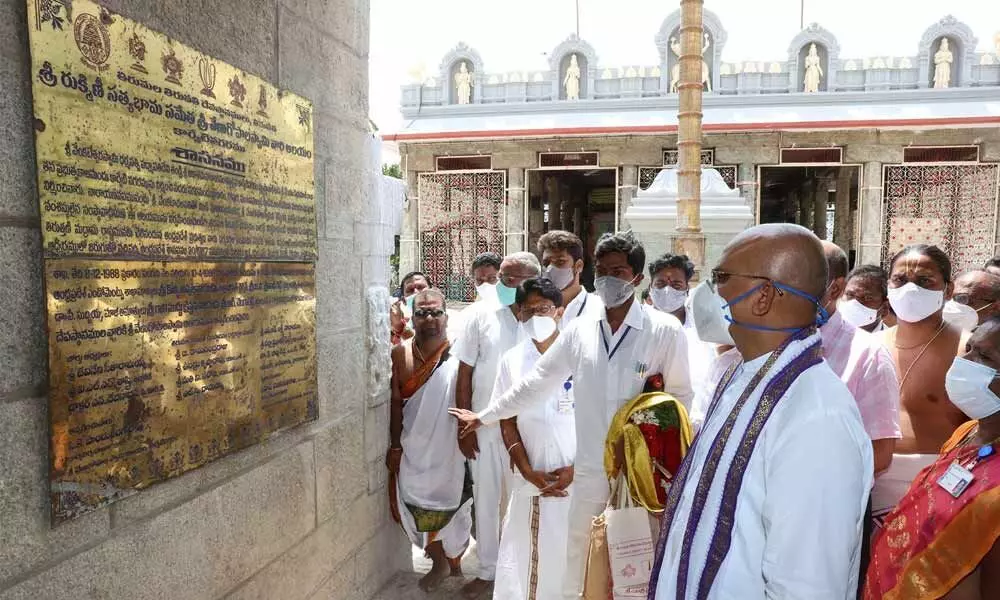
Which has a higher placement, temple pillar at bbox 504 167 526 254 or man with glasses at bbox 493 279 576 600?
temple pillar at bbox 504 167 526 254

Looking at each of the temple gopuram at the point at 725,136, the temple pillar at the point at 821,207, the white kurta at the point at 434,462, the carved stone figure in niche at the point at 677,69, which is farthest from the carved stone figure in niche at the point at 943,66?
the white kurta at the point at 434,462

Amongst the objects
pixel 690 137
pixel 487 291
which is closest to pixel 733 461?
pixel 487 291

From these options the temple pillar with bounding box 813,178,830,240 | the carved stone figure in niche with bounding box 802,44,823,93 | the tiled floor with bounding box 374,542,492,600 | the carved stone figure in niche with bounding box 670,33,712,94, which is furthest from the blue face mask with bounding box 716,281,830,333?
the temple pillar with bounding box 813,178,830,240

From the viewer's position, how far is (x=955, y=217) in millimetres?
14383

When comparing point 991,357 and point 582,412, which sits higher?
point 991,357

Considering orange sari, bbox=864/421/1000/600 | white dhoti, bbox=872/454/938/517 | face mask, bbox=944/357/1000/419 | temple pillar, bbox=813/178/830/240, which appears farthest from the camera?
temple pillar, bbox=813/178/830/240

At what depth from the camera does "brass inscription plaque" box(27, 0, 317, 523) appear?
1437 millimetres

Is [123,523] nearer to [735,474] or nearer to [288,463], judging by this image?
[288,463]

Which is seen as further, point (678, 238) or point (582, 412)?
point (678, 238)

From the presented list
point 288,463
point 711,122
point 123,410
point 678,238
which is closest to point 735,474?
point 123,410

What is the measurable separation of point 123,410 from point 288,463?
2.80ft

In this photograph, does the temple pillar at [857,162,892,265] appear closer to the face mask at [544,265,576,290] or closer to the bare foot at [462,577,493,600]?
the face mask at [544,265,576,290]

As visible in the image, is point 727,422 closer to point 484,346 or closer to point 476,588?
point 484,346

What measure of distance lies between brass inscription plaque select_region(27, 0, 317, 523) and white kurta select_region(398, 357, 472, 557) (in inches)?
47.5
